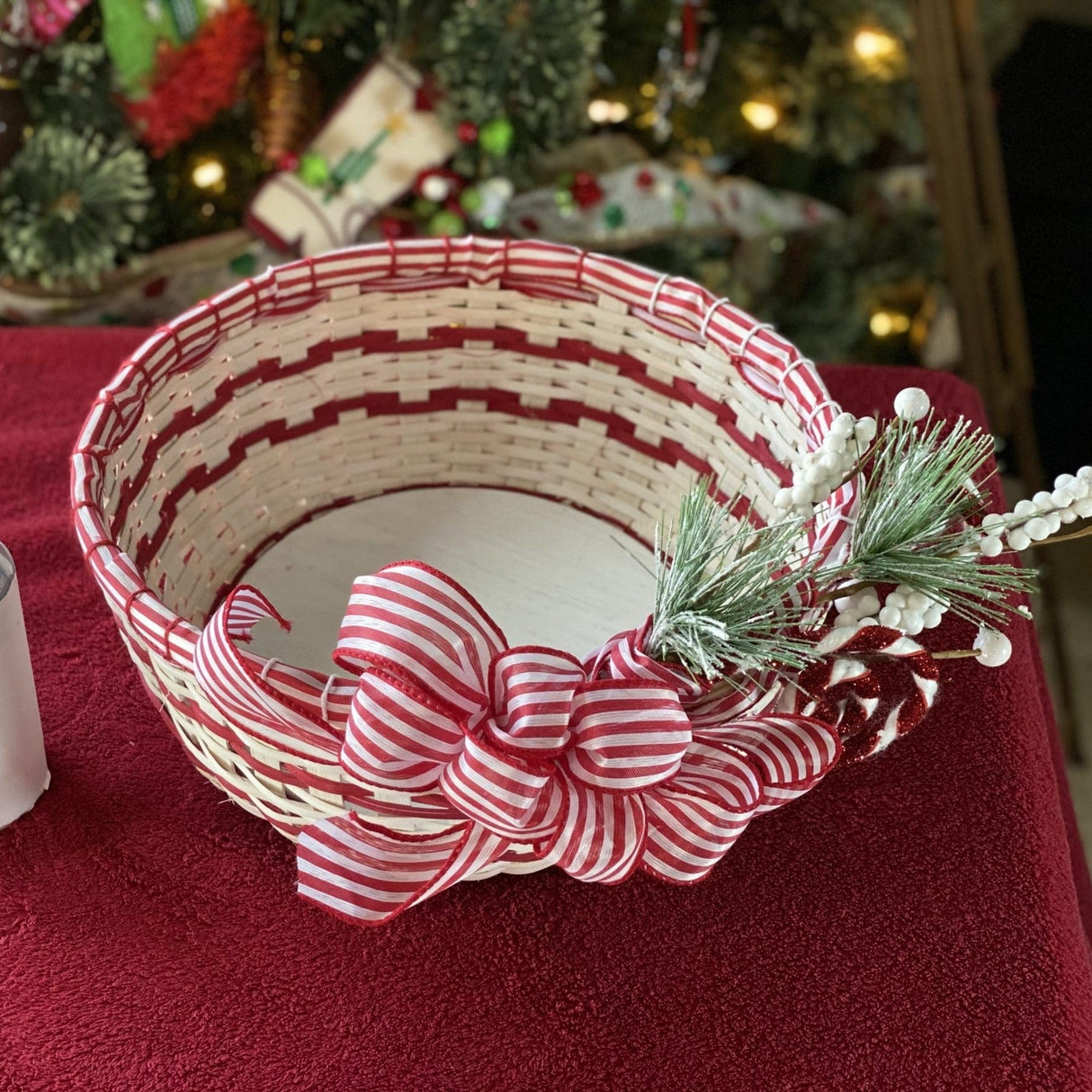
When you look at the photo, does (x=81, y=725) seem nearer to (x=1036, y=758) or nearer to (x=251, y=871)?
(x=251, y=871)

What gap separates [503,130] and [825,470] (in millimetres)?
758

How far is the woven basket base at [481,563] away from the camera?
2.20ft

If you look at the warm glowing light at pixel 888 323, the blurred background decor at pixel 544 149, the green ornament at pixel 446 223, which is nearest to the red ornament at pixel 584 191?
the blurred background decor at pixel 544 149

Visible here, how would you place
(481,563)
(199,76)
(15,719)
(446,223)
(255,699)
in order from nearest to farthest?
(255,699) → (15,719) → (481,563) → (199,76) → (446,223)

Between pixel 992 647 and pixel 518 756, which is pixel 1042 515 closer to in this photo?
pixel 992 647

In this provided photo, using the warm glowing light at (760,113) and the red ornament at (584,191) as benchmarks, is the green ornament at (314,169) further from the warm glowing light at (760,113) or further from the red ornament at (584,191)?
the warm glowing light at (760,113)

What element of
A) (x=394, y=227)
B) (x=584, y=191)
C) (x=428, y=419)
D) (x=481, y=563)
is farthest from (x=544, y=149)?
(x=481, y=563)

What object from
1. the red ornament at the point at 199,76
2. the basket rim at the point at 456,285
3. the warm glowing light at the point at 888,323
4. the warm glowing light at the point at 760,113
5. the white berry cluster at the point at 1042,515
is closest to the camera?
the white berry cluster at the point at 1042,515

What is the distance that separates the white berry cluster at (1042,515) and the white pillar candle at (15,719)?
1.24 ft

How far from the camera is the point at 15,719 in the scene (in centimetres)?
54

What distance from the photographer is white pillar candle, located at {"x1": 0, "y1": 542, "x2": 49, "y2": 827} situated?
0.52m

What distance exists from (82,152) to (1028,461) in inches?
38.2

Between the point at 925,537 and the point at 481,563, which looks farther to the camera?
the point at 481,563

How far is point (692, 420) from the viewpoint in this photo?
73 cm
